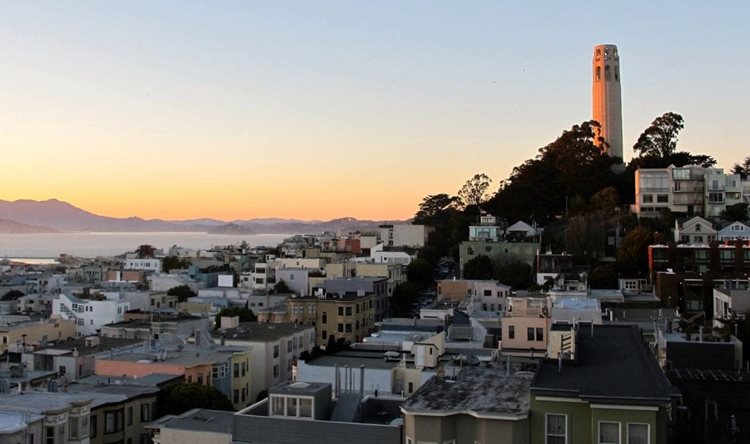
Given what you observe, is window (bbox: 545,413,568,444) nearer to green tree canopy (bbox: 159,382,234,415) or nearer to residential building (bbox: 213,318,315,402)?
green tree canopy (bbox: 159,382,234,415)

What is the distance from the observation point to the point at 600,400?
47.8ft

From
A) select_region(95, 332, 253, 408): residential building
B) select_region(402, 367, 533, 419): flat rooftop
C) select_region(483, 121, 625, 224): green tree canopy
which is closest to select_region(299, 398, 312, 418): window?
select_region(402, 367, 533, 419): flat rooftop

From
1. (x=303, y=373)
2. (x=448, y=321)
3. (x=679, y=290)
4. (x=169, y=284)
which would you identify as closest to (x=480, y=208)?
(x=169, y=284)

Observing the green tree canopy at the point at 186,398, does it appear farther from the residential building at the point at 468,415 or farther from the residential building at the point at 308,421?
the residential building at the point at 468,415

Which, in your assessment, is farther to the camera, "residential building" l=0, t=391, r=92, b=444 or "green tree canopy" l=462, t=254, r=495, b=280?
"green tree canopy" l=462, t=254, r=495, b=280

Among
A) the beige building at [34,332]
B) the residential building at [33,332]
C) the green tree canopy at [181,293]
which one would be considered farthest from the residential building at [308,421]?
the green tree canopy at [181,293]

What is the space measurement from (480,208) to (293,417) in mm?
75667

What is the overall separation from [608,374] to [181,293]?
62146 mm

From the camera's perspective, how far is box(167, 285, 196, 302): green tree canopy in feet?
238

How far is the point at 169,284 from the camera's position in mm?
82000

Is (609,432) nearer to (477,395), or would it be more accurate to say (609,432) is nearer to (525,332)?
(477,395)

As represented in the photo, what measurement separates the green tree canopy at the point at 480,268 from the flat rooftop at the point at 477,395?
5019 centimetres

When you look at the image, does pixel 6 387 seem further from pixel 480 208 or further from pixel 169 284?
pixel 480 208

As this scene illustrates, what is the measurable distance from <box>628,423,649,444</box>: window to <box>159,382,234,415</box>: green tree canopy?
668 inches
